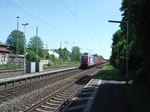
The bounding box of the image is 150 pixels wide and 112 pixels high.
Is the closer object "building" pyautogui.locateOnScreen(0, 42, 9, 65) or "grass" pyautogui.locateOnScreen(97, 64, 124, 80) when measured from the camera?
"grass" pyautogui.locateOnScreen(97, 64, 124, 80)

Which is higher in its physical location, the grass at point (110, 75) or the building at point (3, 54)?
the building at point (3, 54)

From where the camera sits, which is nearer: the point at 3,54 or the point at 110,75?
the point at 110,75

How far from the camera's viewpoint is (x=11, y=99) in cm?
1992

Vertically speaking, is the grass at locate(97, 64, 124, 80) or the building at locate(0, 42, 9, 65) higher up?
the building at locate(0, 42, 9, 65)

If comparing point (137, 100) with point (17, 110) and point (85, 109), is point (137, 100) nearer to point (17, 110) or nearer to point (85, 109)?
point (85, 109)

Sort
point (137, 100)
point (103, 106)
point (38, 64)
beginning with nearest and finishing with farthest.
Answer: point (103, 106) → point (137, 100) → point (38, 64)

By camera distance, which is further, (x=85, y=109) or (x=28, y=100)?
(x=28, y=100)

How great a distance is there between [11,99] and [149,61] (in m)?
10.9

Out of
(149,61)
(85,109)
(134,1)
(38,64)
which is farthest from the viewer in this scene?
(38,64)

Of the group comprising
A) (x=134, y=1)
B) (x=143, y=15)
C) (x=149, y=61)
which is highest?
(x=134, y=1)

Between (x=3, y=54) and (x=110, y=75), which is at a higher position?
(x=3, y=54)

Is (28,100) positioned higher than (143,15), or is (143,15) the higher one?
(143,15)

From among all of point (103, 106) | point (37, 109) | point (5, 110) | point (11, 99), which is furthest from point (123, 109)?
point (11, 99)

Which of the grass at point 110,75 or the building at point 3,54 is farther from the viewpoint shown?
the building at point 3,54
